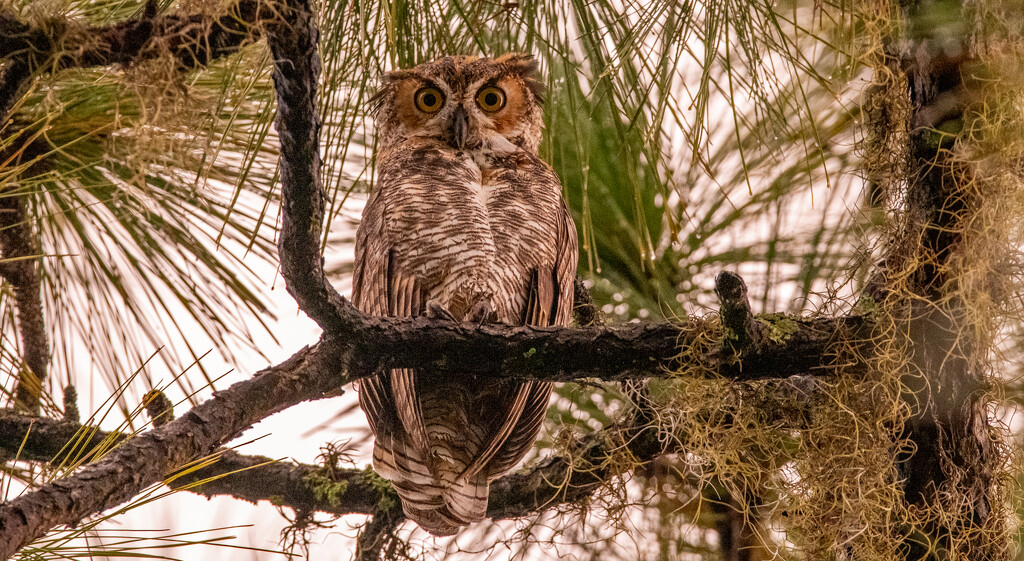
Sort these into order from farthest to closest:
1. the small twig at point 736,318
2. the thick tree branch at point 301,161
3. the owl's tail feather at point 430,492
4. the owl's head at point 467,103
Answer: the owl's head at point 467,103
the owl's tail feather at point 430,492
the small twig at point 736,318
the thick tree branch at point 301,161

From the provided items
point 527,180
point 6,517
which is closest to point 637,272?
point 527,180

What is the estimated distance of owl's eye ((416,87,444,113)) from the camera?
172cm

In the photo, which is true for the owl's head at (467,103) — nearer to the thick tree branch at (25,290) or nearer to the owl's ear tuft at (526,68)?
the owl's ear tuft at (526,68)

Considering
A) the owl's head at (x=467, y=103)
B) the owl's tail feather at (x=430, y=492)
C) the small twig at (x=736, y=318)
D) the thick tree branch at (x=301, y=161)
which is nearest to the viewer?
the thick tree branch at (x=301, y=161)

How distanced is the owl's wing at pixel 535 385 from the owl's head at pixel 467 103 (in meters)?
0.23

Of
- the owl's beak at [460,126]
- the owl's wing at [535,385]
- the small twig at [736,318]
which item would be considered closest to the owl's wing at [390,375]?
the owl's wing at [535,385]

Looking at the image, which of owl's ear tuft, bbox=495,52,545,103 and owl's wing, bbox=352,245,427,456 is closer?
owl's wing, bbox=352,245,427,456

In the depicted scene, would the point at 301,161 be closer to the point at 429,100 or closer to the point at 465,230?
the point at 465,230

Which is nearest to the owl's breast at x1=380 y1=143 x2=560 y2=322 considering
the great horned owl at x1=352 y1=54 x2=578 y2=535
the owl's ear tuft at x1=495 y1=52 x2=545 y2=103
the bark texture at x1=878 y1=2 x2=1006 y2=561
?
the great horned owl at x1=352 y1=54 x2=578 y2=535

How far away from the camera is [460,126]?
5.56 feet

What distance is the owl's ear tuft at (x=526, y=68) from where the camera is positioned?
5.59 feet

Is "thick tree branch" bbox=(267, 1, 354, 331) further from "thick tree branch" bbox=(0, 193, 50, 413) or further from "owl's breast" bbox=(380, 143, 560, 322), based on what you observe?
"thick tree branch" bbox=(0, 193, 50, 413)

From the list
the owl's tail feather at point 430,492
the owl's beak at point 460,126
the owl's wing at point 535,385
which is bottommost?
the owl's tail feather at point 430,492

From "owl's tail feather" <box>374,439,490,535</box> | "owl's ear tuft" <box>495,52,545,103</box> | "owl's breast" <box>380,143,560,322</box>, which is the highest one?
"owl's ear tuft" <box>495,52,545,103</box>
